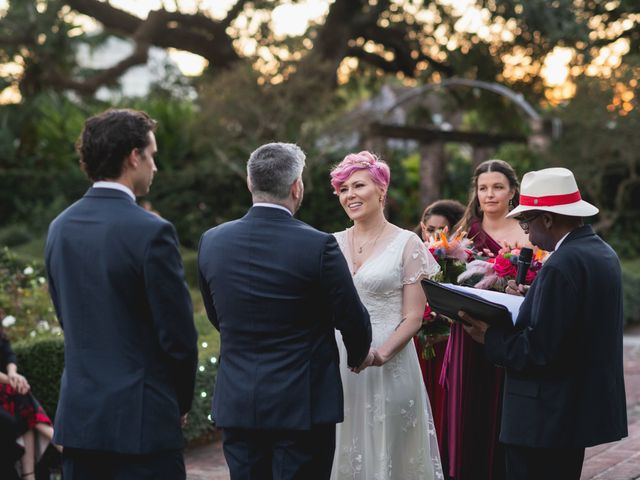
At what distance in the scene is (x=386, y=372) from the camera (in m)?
4.89

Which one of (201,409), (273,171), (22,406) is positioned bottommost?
(201,409)

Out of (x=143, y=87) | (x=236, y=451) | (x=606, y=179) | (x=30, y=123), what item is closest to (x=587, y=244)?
(x=236, y=451)

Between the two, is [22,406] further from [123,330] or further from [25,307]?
[25,307]

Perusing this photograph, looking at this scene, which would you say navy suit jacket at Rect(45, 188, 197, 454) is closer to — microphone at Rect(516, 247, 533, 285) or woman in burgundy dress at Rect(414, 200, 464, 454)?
microphone at Rect(516, 247, 533, 285)

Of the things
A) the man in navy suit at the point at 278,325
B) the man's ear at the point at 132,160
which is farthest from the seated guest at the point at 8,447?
the man's ear at the point at 132,160

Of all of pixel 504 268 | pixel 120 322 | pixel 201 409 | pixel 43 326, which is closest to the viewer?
pixel 120 322

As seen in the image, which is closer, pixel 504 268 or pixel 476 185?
pixel 504 268

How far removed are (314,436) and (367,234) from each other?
4.99ft

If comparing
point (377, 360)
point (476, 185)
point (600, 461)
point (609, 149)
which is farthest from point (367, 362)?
point (609, 149)

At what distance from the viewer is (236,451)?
3.88 metres

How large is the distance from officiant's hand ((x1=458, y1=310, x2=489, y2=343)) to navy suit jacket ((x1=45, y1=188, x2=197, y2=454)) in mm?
1253

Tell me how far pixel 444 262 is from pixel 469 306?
4.19 ft

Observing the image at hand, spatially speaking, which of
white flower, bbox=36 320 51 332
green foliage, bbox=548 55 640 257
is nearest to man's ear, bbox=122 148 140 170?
white flower, bbox=36 320 51 332

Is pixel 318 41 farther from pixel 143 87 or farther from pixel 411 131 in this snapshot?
pixel 143 87
